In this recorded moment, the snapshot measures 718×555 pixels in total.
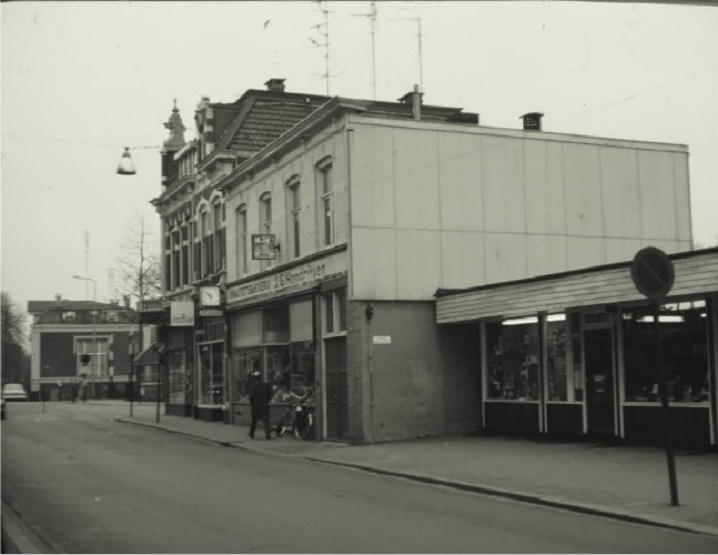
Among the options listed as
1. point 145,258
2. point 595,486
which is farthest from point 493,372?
point 145,258

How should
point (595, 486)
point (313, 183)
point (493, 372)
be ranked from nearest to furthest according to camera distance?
point (595, 486), point (493, 372), point (313, 183)

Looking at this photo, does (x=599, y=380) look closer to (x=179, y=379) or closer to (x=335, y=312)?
(x=335, y=312)

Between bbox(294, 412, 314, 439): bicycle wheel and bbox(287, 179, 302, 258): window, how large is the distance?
4673 millimetres

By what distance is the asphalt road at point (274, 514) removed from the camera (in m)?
9.95

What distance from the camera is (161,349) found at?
131 feet

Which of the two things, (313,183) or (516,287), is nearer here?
(516,287)

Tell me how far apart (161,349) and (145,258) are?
12.2 metres

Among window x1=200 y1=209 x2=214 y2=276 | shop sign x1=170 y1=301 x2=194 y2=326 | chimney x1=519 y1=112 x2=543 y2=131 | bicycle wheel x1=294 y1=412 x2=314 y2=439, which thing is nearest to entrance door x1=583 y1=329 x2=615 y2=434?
bicycle wheel x1=294 y1=412 x2=314 y2=439

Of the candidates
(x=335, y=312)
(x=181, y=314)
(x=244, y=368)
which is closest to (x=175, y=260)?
(x=181, y=314)

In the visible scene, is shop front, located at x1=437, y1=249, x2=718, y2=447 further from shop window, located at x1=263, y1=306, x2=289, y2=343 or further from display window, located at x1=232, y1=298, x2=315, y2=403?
shop window, located at x1=263, y1=306, x2=289, y2=343

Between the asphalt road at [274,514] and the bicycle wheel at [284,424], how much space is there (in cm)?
561

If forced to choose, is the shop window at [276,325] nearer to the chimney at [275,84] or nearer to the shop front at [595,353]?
the shop front at [595,353]

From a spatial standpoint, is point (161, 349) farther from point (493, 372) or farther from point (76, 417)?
point (493, 372)

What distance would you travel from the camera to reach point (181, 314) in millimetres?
35906
